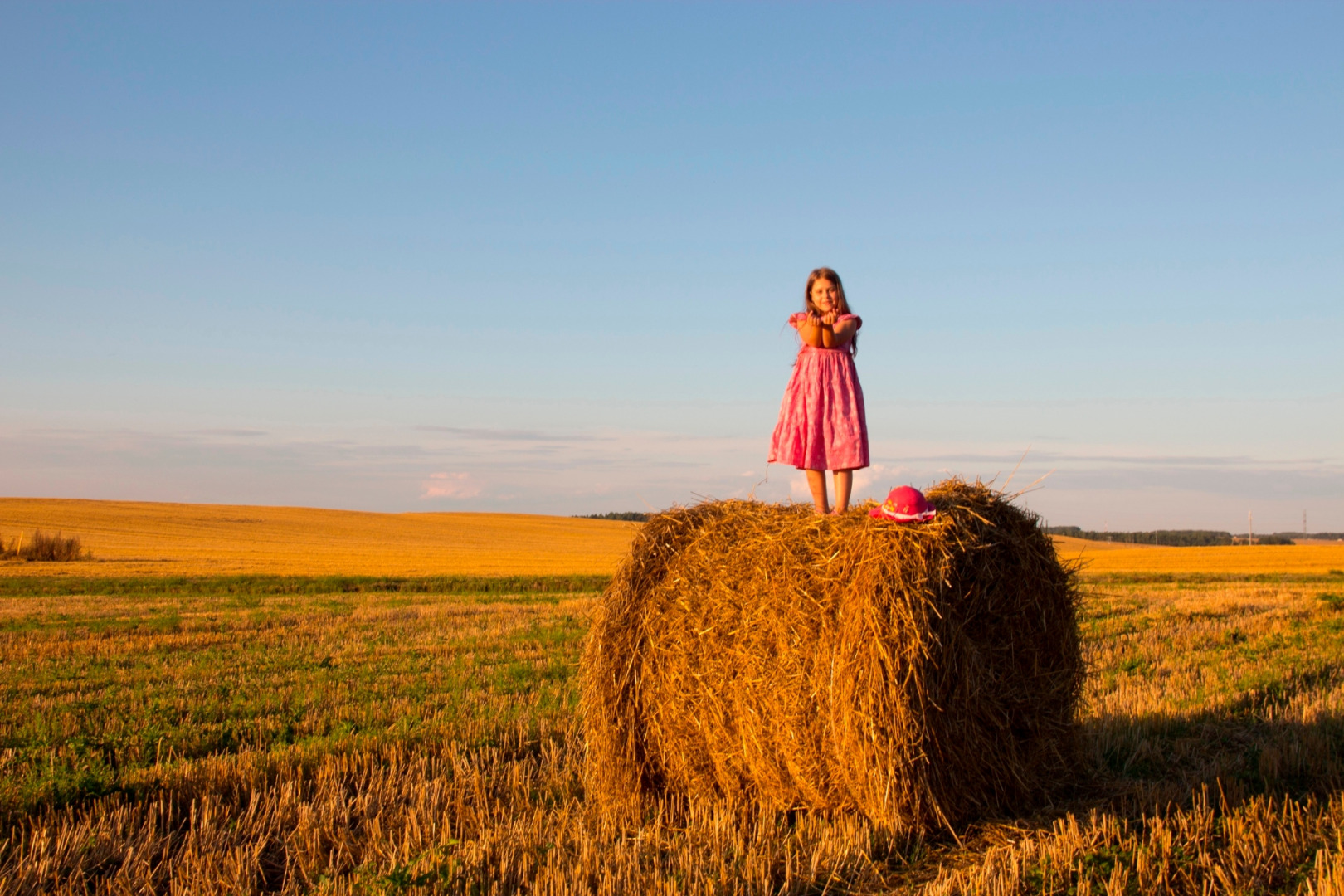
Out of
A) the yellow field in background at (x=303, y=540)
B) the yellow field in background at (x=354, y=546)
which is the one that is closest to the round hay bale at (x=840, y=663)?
the yellow field in background at (x=354, y=546)

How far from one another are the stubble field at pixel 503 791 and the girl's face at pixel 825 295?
3001 millimetres

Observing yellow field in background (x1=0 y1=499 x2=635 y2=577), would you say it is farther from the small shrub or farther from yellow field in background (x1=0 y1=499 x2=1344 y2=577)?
the small shrub

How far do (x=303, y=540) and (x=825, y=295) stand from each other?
54.4m

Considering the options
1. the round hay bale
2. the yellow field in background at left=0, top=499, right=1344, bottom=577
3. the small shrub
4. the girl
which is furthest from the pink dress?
the small shrub

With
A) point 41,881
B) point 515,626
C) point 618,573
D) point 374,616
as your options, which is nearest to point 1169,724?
point 618,573

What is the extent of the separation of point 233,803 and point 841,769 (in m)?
3.76

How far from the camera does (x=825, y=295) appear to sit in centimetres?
624

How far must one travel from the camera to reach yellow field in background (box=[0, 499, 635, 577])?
109 ft

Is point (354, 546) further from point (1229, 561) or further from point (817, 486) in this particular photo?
point (817, 486)

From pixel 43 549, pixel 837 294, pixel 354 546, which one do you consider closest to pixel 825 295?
pixel 837 294

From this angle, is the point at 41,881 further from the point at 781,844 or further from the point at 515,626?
the point at 515,626

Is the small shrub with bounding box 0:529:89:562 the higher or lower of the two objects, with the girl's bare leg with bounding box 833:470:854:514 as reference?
lower

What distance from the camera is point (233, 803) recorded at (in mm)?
5645

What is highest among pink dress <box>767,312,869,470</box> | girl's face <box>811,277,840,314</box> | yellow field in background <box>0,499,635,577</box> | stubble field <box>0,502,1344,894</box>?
girl's face <box>811,277,840,314</box>
